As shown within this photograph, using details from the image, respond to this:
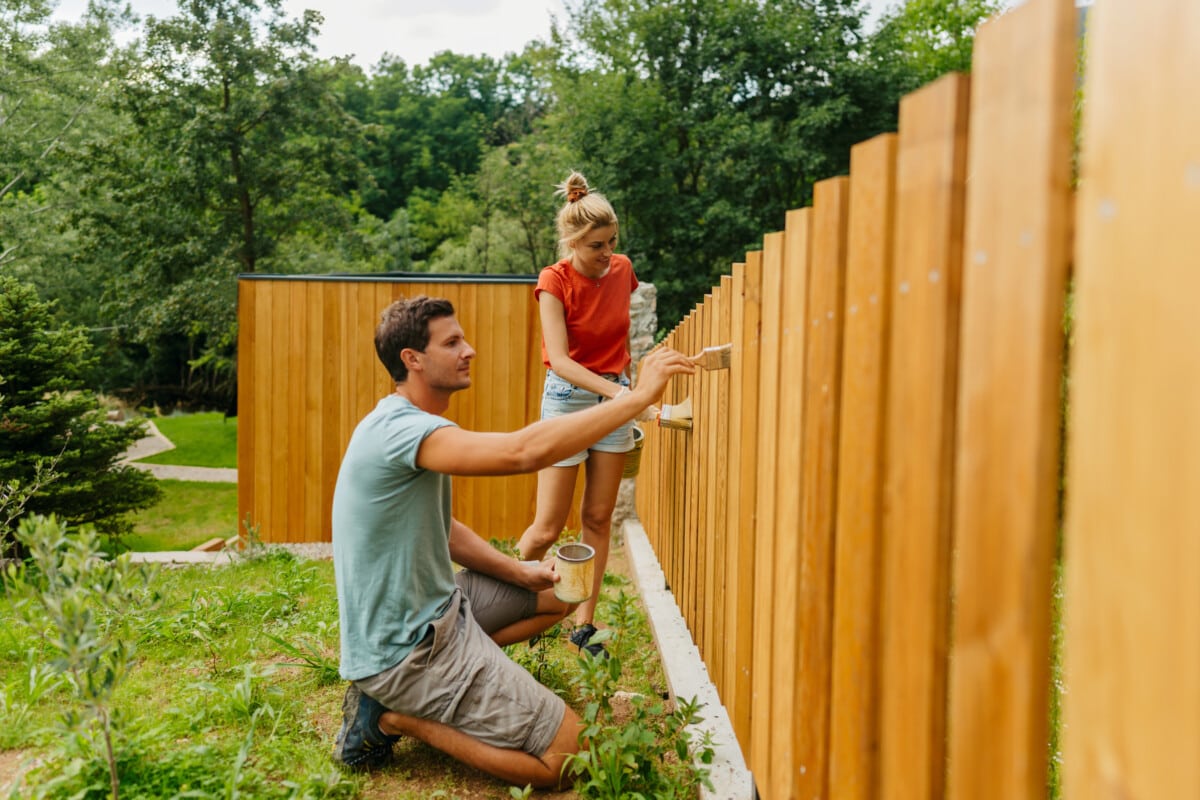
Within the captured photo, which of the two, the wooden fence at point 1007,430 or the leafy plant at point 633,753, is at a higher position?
the wooden fence at point 1007,430

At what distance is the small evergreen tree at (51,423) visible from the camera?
7.52 meters

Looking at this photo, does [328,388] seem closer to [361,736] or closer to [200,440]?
[361,736]

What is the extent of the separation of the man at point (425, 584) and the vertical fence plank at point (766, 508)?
0.36 metres

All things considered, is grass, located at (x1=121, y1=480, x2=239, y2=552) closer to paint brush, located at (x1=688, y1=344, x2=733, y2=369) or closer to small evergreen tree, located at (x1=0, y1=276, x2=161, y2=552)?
small evergreen tree, located at (x1=0, y1=276, x2=161, y2=552)

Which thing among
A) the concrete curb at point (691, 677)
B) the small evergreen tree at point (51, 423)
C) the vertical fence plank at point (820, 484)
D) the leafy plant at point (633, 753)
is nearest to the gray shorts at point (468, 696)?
the leafy plant at point (633, 753)

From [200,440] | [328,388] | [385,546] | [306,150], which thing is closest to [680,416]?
[385,546]

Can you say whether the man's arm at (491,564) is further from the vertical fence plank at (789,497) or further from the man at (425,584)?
the vertical fence plank at (789,497)

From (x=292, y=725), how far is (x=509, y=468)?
4.52 ft

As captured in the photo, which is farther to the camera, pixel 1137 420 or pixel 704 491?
pixel 704 491

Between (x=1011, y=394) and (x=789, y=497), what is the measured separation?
93cm

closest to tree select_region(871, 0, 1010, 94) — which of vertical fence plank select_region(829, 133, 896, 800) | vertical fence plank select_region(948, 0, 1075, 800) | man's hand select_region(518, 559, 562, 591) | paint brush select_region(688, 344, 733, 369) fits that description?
paint brush select_region(688, 344, 733, 369)

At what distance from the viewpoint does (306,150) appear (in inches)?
760

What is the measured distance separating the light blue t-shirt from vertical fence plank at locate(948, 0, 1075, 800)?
177cm

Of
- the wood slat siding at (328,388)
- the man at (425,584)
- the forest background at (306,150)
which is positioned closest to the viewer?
the man at (425,584)
